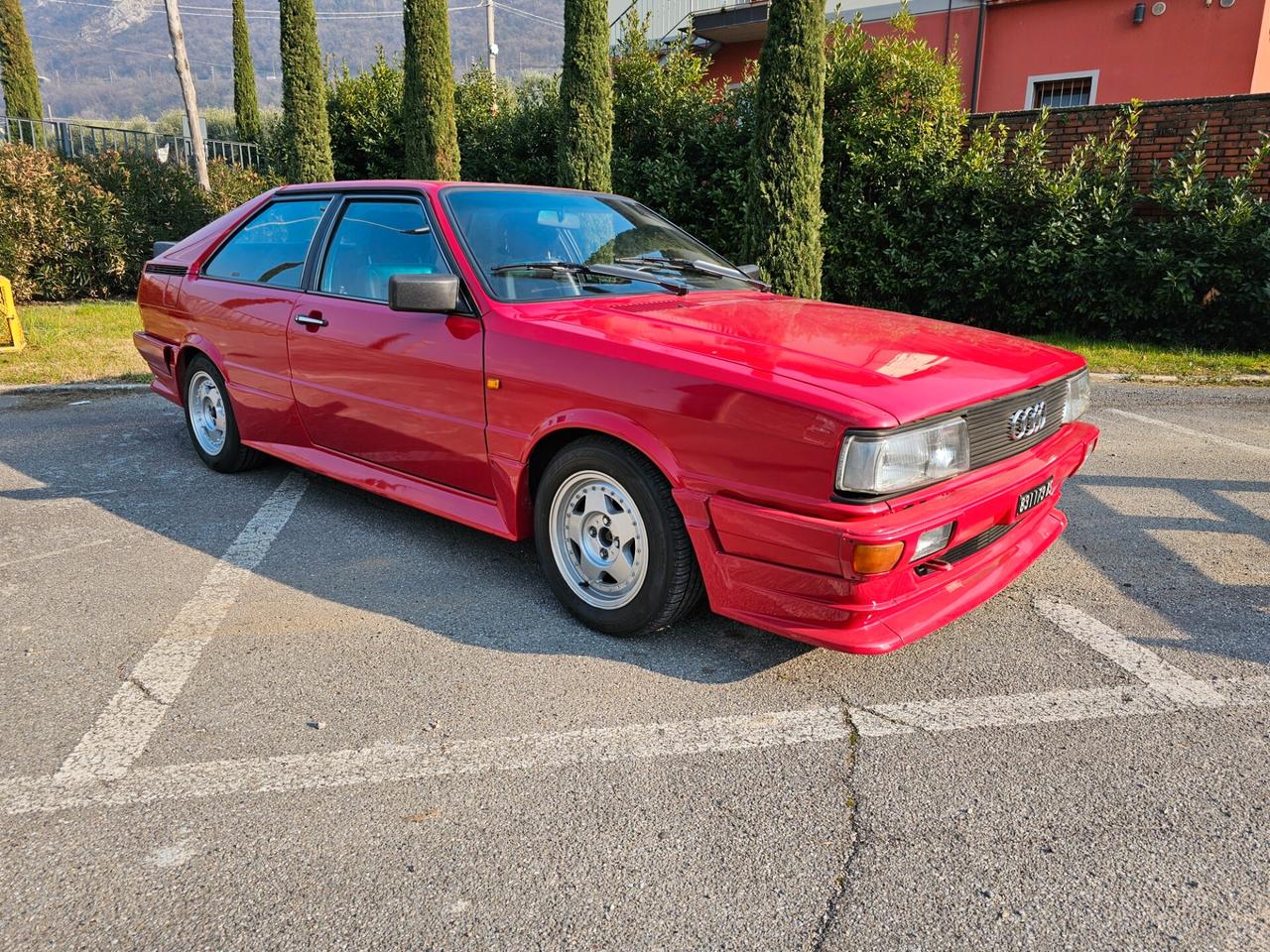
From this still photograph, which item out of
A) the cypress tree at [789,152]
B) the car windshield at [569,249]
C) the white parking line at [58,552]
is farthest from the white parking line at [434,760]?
the cypress tree at [789,152]

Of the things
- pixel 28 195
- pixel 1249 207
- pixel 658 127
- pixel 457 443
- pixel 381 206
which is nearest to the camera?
pixel 457 443

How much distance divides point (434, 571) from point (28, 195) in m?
10.5

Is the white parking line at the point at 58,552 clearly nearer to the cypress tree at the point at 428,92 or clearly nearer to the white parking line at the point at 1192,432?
the white parking line at the point at 1192,432

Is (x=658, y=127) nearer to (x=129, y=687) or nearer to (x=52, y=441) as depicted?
(x=52, y=441)

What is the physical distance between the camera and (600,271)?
151 inches

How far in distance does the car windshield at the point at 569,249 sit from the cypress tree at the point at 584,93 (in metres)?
7.25

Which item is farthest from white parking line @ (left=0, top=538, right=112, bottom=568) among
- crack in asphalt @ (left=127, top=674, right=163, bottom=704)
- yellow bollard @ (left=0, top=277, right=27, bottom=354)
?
yellow bollard @ (left=0, top=277, right=27, bottom=354)

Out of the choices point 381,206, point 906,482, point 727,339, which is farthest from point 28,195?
point 906,482

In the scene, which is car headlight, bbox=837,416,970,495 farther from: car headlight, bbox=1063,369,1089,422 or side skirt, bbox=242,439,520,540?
side skirt, bbox=242,439,520,540

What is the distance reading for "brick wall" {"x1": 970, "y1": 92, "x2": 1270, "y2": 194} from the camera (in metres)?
8.88

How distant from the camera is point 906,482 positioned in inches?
103

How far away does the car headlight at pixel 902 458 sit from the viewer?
8.24 ft

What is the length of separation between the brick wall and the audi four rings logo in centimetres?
773

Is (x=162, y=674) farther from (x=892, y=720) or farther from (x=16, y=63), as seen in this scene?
(x=16, y=63)
